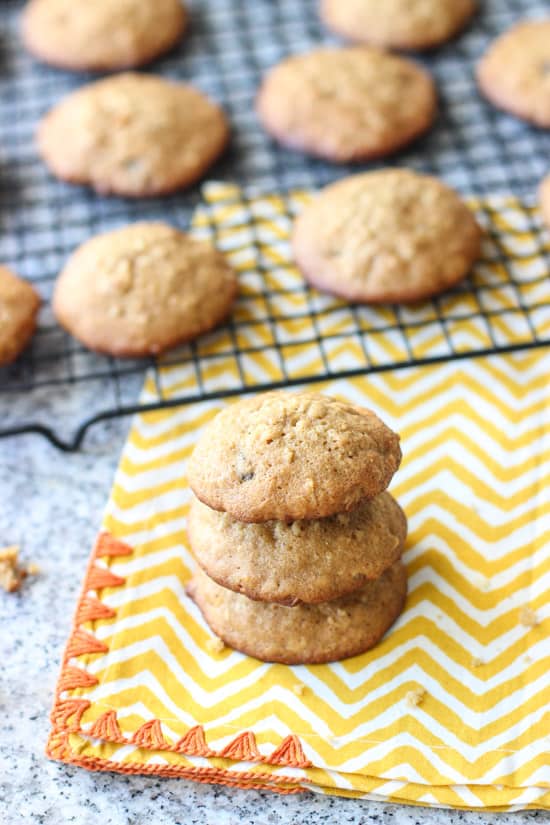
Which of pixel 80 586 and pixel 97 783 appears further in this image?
pixel 80 586

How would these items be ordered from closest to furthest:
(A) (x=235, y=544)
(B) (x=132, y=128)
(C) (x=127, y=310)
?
1. (A) (x=235, y=544)
2. (C) (x=127, y=310)
3. (B) (x=132, y=128)

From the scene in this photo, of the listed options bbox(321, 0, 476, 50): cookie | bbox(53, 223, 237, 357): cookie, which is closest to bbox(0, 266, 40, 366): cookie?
bbox(53, 223, 237, 357): cookie

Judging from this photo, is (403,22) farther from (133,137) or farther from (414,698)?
(414,698)

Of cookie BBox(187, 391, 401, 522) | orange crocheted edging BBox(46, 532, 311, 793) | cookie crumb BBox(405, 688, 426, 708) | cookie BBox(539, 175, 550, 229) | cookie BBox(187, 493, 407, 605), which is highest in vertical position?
cookie BBox(187, 391, 401, 522)

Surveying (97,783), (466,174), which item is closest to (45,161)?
(466,174)

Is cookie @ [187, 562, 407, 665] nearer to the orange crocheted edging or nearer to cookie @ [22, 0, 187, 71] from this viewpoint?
the orange crocheted edging

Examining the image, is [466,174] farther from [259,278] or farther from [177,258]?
[177,258]
